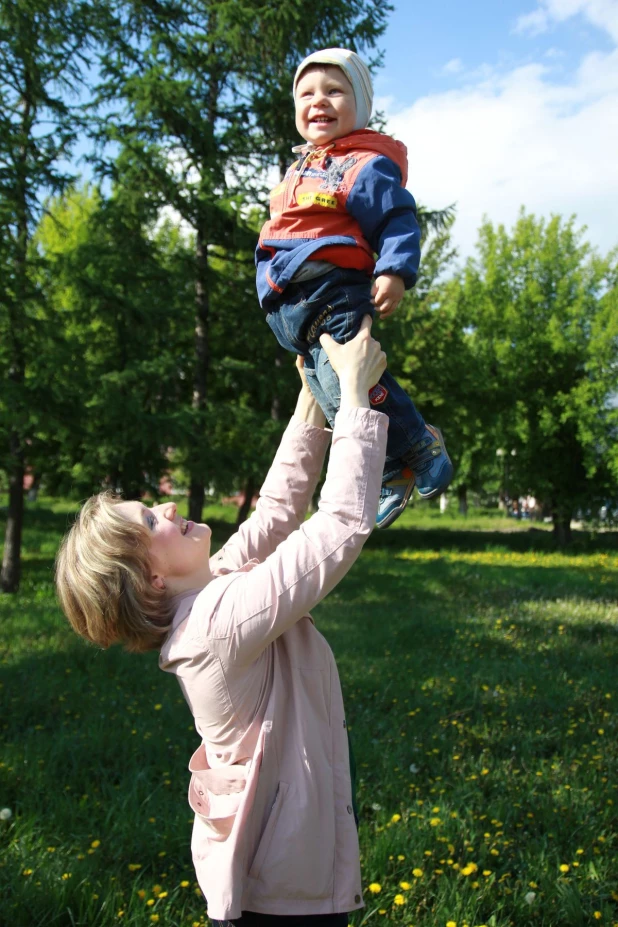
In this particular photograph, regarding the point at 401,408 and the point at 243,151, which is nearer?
the point at 401,408

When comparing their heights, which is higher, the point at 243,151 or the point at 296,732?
the point at 243,151

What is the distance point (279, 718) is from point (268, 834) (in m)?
0.24

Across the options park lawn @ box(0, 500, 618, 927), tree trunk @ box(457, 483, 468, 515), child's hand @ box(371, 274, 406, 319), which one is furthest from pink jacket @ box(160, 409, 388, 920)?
tree trunk @ box(457, 483, 468, 515)

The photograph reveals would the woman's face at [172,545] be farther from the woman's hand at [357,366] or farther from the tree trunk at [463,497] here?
the tree trunk at [463,497]

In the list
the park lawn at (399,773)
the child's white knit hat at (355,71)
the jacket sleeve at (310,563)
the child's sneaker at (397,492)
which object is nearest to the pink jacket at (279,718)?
the jacket sleeve at (310,563)

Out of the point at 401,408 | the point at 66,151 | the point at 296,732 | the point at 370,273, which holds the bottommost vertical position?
the point at 296,732

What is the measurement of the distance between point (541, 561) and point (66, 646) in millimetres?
11952

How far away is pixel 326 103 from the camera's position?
6.86 ft

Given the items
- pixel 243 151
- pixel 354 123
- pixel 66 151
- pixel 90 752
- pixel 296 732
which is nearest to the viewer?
pixel 296 732

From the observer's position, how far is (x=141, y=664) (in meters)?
7.07

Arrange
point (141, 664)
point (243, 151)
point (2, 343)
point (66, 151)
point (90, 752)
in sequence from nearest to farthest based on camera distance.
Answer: point (90, 752) < point (141, 664) < point (2, 343) < point (66, 151) < point (243, 151)

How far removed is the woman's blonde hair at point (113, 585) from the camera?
74.5 inches

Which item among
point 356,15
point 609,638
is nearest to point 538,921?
point 609,638

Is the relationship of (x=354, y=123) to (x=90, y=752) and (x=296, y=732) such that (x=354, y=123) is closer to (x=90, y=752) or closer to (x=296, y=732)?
(x=296, y=732)
